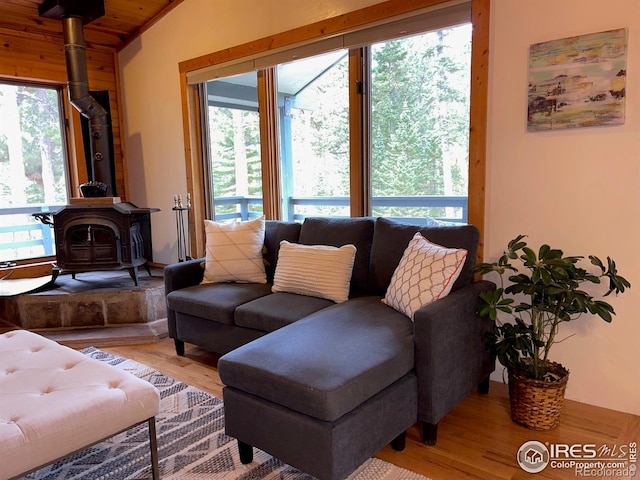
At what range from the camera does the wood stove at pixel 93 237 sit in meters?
3.81

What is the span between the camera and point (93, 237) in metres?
3.86

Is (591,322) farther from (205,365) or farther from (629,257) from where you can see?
(205,365)

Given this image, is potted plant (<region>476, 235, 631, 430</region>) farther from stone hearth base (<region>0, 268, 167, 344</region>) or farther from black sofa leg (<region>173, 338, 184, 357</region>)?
stone hearth base (<region>0, 268, 167, 344</region>)

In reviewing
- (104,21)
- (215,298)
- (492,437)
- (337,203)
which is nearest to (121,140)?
(104,21)

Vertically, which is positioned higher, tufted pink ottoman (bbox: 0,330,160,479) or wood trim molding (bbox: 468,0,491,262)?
wood trim molding (bbox: 468,0,491,262)

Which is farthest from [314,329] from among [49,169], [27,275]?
[49,169]

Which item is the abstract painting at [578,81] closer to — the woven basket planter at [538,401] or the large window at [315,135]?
the woven basket planter at [538,401]

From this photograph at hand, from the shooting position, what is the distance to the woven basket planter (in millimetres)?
2104

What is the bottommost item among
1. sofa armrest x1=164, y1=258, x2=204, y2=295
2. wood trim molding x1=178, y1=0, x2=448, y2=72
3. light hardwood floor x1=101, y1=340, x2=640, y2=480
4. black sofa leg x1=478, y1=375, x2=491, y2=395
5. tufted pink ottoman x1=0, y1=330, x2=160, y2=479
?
light hardwood floor x1=101, y1=340, x2=640, y2=480

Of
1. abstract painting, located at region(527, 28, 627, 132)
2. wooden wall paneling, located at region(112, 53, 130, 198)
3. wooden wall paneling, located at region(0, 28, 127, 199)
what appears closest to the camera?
abstract painting, located at region(527, 28, 627, 132)

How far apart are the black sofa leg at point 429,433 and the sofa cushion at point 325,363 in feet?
1.00

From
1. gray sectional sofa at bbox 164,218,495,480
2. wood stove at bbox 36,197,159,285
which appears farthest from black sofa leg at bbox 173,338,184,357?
wood stove at bbox 36,197,159,285

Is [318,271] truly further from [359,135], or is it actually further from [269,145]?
[269,145]

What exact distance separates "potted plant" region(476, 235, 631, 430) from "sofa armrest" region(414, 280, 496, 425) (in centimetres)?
8
